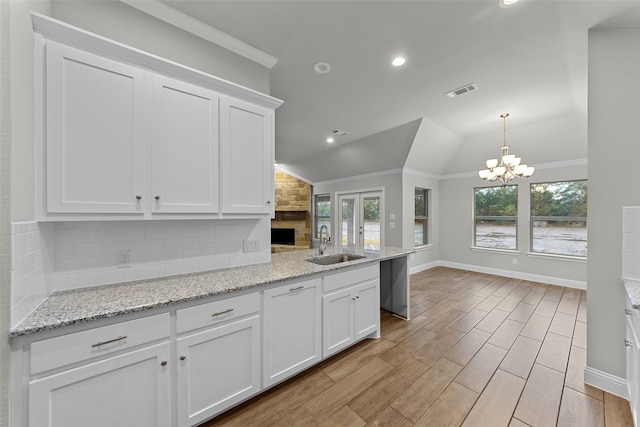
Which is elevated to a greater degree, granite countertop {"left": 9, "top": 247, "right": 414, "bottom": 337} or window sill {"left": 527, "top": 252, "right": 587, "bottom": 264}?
granite countertop {"left": 9, "top": 247, "right": 414, "bottom": 337}

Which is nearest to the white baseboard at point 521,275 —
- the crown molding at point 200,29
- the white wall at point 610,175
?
the white wall at point 610,175

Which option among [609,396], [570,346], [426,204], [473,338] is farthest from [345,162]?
[609,396]

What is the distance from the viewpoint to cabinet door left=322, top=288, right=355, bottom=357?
2.11 metres

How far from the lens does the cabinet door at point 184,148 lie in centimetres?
161

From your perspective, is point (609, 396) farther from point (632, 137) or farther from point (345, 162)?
point (345, 162)

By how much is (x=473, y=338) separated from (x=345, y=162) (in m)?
4.37

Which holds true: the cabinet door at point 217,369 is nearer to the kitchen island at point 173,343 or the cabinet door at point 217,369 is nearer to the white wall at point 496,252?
the kitchen island at point 173,343

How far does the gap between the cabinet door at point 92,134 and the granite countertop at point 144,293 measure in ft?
1.68

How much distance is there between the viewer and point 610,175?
6.02 feet

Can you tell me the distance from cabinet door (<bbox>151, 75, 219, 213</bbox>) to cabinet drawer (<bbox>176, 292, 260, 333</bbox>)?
27.2 inches

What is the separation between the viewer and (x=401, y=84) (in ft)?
9.53

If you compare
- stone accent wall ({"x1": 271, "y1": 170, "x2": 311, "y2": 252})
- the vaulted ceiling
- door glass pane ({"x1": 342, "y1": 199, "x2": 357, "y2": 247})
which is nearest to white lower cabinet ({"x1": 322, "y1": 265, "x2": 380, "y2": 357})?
the vaulted ceiling

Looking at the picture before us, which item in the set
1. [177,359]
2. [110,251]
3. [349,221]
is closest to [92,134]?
[110,251]

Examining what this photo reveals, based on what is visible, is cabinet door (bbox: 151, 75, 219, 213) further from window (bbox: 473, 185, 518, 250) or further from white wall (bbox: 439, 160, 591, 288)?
window (bbox: 473, 185, 518, 250)
